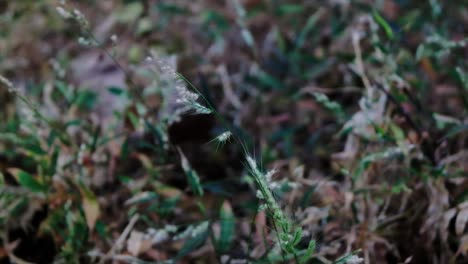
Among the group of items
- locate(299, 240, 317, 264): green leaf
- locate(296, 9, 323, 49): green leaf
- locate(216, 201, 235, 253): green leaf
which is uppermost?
locate(296, 9, 323, 49): green leaf

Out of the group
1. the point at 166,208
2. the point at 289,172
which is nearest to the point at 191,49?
the point at 289,172

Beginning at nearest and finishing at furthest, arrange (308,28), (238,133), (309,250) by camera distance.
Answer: (309,250) → (238,133) → (308,28)

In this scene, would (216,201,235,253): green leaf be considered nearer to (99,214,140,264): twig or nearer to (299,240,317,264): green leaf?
(99,214,140,264): twig

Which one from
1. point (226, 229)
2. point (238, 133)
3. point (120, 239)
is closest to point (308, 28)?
point (238, 133)

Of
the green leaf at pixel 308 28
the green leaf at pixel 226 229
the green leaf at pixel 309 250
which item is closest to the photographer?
the green leaf at pixel 309 250

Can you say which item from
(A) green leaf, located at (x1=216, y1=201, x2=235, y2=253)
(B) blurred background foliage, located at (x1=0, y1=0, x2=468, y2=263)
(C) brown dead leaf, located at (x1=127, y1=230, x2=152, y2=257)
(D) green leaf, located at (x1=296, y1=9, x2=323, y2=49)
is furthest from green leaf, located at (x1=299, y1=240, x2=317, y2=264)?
(D) green leaf, located at (x1=296, y1=9, x2=323, y2=49)

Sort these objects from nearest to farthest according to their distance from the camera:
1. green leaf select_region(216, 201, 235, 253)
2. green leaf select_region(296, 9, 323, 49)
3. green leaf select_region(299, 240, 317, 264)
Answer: green leaf select_region(299, 240, 317, 264)
green leaf select_region(216, 201, 235, 253)
green leaf select_region(296, 9, 323, 49)

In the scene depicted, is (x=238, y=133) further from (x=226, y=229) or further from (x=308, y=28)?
(x=308, y=28)

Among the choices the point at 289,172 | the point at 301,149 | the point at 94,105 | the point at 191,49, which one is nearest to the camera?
the point at 289,172

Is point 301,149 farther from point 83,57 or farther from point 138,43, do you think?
point 83,57

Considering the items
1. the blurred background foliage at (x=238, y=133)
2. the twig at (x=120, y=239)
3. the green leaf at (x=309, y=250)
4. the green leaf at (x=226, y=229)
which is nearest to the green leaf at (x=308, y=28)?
the blurred background foliage at (x=238, y=133)

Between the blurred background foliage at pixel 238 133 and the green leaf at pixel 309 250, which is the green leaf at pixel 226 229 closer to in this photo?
the blurred background foliage at pixel 238 133
